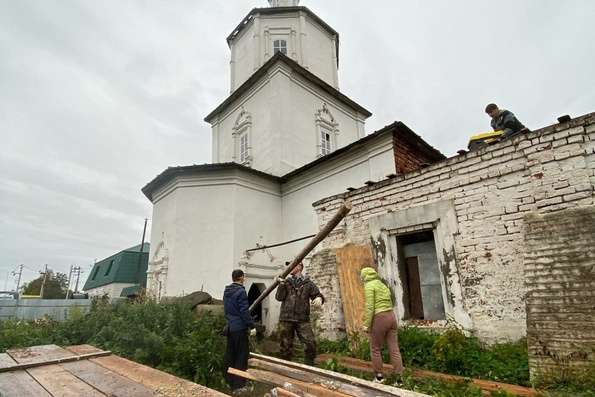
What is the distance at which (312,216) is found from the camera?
39.7 feet

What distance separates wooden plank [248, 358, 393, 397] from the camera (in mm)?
2274

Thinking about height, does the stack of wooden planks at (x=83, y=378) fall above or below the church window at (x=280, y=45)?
below

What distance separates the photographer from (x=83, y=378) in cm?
262

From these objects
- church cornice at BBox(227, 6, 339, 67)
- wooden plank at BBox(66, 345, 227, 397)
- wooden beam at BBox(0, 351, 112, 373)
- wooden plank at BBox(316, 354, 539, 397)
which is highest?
church cornice at BBox(227, 6, 339, 67)

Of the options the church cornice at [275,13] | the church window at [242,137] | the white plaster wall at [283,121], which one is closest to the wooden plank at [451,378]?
the white plaster wall at [283,121]

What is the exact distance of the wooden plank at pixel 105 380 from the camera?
87.2 inches

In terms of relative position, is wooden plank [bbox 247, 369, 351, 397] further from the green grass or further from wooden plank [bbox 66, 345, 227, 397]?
the green grass

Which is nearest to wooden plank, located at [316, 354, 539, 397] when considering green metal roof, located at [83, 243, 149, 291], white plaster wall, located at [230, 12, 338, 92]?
white plaster wall, located at [230, 12, 338, 92]

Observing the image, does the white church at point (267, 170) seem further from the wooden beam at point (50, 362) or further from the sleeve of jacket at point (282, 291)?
the wooden beam at point (50, 362)

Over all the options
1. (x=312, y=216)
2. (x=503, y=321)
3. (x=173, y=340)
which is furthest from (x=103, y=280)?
(x=503, y=321)

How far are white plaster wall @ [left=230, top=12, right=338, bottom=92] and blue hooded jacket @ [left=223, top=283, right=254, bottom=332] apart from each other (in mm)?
14902

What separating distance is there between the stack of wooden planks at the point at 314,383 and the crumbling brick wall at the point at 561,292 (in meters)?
2.58

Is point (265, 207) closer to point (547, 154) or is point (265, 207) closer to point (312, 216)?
point (312, 216)

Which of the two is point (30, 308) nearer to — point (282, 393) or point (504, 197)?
point (282, 393)
